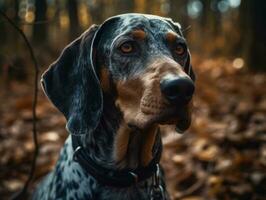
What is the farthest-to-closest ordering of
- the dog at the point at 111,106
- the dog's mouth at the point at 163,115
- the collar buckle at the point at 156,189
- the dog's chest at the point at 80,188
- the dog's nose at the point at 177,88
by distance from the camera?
the collar buckle at the point at 156,189
the dog's chest at the point at 80,188
the dog at the point at 111,106
the dog's mouth at the point at 163,115
the dog's nose at the point at 177,88

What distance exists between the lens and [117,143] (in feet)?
13.1

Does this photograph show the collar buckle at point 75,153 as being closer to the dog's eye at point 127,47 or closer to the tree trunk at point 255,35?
the dog's eye at point 127,47

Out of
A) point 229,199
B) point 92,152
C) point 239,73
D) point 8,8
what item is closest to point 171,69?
point 92,152

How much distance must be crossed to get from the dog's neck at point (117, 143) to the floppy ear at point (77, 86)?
134 millimetres

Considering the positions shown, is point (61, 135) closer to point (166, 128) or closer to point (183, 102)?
point (166, 128)

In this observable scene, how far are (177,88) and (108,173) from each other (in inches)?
39.6

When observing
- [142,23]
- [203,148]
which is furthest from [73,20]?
[142,23]

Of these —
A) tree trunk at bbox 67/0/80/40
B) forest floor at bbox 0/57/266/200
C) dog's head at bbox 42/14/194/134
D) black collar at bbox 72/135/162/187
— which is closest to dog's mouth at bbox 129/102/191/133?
dog's head at bbox 42/14/194/134

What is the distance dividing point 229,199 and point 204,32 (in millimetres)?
21360

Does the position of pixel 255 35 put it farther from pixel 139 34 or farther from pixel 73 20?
pixel 139 34

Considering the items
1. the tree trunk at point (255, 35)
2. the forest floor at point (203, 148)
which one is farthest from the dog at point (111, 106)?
the tree trunk at point (255, 35)

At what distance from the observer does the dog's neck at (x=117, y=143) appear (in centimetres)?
396

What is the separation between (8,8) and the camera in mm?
17344

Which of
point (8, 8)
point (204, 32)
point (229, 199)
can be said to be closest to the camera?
point (229, 199)
